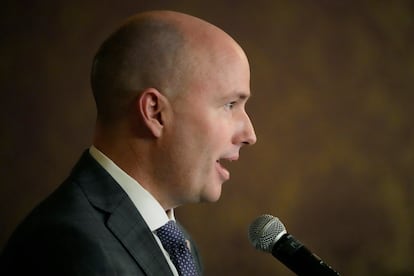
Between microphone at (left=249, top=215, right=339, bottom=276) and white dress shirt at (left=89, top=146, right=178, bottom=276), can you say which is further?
white dress shirt at (left=89, top=146, right=178, bottom=276)

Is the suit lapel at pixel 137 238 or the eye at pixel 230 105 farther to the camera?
the eye at pixel 230 105

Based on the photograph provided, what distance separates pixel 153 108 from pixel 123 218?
206 millimetres

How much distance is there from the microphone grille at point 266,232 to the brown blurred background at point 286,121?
1345 millimetres

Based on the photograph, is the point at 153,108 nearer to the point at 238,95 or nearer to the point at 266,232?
the point at 238,95

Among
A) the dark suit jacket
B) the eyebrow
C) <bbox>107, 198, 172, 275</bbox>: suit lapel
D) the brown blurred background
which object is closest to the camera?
the dark suit jacket

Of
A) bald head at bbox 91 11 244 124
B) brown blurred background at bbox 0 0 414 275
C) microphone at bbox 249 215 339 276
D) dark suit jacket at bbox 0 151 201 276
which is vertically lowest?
dark suit jacket at bbox 0 151 201 276

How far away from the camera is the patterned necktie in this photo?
106 centimetres

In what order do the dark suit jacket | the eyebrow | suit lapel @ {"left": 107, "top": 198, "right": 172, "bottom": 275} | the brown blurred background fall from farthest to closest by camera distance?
1. the brown blurred background
2. the eyebrow
3. suit lapel @ {"left": 107, "top": 198, "right": 172, "bottom": 275}
4. the dark suit jacket

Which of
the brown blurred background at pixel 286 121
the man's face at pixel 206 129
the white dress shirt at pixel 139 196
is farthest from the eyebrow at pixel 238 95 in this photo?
the brown blurred background at pixel 286 121

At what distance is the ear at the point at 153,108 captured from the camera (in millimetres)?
1040

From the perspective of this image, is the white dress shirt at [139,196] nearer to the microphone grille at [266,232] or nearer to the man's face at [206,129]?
the man's face at [206,129]

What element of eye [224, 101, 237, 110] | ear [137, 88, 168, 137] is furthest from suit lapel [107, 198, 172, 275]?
eye [224, 101, 237, 110]

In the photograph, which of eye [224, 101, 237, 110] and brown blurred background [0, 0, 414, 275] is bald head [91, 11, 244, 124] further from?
brown blurred background [0, 0, 414, 275]

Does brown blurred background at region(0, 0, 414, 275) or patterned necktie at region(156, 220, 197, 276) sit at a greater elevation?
brown blurred background at region(0, 0, 414, 275)
